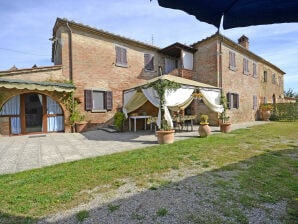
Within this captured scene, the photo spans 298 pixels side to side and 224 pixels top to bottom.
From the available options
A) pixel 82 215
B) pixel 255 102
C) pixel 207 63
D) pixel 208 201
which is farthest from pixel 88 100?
pixel 255 102

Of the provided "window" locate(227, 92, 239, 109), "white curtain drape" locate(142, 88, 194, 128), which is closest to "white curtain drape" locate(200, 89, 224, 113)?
"white curtain drape" locate(142, 88, 194, 128)

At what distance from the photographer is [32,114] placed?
10977 millimetres

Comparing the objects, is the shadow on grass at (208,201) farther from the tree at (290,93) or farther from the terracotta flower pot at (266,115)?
the tree at (290,93)

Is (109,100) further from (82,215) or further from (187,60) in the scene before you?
(82,215)

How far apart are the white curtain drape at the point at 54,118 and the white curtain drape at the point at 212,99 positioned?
871cm

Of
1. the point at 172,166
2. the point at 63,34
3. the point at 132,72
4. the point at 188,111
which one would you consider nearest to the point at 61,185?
the point at 172,166

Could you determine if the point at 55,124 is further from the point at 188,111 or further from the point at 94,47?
the point at 188,111

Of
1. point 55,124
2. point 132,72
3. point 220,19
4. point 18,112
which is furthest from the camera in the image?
point 132,72

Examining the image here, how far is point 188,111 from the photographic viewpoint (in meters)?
16.0

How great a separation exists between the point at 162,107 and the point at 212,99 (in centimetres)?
447

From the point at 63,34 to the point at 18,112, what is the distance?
5339mm

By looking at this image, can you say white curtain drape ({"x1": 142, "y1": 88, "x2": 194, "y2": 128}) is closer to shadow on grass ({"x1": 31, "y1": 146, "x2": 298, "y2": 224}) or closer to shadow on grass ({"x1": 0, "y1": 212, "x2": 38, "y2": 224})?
shadow on grass ({"x1": 31, "y1": 146, "x2": 298, "y2": 224})

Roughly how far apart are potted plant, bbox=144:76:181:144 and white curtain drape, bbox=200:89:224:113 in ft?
9.20

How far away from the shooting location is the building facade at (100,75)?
34.5ft
